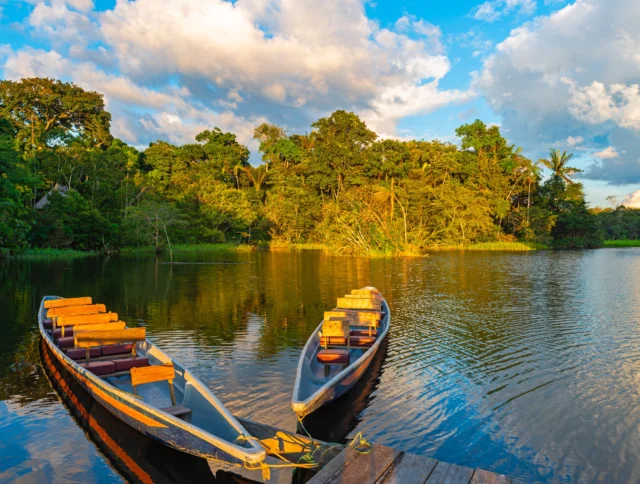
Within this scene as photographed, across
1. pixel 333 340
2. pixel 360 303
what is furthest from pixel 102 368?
pixel 360 303

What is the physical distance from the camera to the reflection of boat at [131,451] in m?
6.96

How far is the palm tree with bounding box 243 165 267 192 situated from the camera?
74.5 metres

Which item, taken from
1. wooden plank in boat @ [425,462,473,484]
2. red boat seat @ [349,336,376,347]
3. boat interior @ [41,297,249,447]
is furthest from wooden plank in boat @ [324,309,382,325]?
wooden plank in boat @ [425,462,473,484]

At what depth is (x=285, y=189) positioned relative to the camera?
68438 mm

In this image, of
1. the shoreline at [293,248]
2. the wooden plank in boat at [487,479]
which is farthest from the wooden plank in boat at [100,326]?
the shoreline at [293,248]

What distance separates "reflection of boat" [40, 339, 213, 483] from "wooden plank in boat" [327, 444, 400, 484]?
A: 2.38 m

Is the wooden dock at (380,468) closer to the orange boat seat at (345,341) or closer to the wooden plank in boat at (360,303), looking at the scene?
the orange boat seat at (345,341)

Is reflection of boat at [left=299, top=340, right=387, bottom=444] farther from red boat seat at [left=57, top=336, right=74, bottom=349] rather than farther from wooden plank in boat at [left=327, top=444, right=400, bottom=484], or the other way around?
red boat seat at [left=57, top=336, right=74, bottom=349]

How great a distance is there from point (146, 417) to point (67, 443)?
74.8 inches

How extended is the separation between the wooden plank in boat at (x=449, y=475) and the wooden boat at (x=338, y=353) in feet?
7.94

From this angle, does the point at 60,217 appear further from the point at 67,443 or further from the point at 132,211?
the point at 67,443

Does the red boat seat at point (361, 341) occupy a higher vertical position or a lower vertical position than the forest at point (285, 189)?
lower

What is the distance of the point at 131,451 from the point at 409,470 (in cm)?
453

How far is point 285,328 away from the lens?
1656 centimetres
